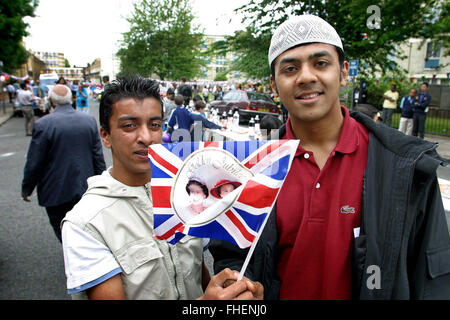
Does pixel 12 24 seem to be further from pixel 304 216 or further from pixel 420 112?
pixel 304 216

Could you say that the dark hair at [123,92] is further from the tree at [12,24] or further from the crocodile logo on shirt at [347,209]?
the tree at [12,24]

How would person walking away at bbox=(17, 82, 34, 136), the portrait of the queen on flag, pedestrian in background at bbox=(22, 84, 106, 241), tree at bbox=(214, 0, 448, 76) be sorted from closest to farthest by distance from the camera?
the portrait of the queen on flag → pedestrian in background at bbox=(22, 84, 106, 241) → tree at bbox=(214, 0, 448, 76) → person walking away at bbox=(17, 82, 34, 136)

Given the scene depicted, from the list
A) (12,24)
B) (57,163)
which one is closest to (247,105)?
(57,163)

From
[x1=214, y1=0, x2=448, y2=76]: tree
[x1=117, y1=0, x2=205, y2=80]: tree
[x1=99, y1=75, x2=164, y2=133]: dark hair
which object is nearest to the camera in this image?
[x1=99, y1=75, x2=164, y2=133]: dark hair

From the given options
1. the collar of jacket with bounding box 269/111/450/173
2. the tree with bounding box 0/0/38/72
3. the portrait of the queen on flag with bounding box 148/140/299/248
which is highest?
the tree with bounding box 0/0/38/72

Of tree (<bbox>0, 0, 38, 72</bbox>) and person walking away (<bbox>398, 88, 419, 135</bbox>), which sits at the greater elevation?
tree (<bbox>0, 0, 38, 72</bbox>)

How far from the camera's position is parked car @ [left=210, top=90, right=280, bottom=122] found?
54.1ft

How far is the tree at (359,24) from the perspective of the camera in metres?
11.5

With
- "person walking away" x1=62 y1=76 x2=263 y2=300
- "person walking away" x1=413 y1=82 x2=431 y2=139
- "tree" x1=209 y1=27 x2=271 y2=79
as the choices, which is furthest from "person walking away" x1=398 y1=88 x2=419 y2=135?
"person walking away" x1=62 y1=76 x2=263 y2=300

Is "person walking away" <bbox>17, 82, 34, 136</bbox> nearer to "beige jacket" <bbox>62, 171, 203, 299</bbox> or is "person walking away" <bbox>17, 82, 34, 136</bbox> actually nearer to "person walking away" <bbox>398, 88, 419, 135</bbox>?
"beige jacket" <bbox>62, 171, 203, 299</bbox>

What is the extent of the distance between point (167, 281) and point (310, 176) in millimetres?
848

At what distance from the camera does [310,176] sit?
1.64 metres

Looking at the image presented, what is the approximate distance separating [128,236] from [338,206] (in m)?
0.97
